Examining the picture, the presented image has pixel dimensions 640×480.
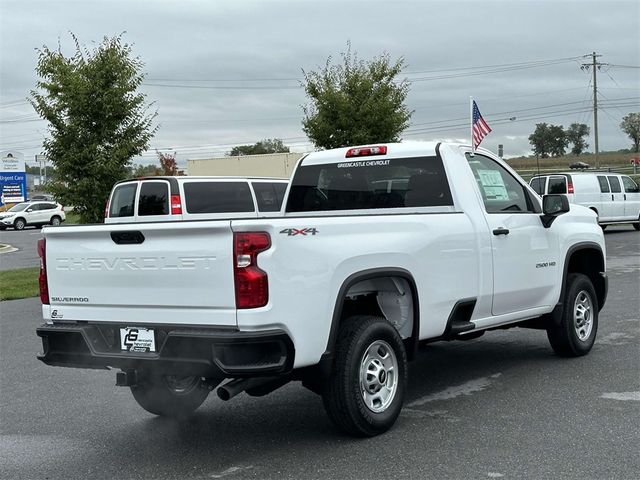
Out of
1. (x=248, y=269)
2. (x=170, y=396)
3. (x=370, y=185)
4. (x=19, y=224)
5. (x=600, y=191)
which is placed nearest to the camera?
(x=248, y=269)

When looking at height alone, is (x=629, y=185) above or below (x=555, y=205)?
above

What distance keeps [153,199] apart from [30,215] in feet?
106

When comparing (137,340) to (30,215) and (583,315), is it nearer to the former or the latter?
(583,315)

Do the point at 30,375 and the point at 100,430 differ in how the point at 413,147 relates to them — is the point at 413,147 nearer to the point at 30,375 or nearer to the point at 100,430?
the point at 100,430

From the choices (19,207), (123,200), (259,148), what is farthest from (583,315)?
(259,148)

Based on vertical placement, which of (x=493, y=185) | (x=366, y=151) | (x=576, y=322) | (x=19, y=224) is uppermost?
(x=366, y=151)

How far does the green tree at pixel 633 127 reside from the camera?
116 meters

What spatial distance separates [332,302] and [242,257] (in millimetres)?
754

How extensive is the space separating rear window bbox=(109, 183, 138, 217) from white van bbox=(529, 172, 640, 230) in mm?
14469

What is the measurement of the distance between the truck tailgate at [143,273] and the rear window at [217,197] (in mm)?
9441

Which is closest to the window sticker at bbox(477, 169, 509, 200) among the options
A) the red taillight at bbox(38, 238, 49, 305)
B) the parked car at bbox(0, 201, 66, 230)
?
the red taillight at bbox(38, 238, 49, 305)

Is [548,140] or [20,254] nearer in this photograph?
[20,254]

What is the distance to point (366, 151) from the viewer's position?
686cm

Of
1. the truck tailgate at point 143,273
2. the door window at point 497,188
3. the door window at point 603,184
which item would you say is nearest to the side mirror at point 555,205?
the door window at point 497,188
